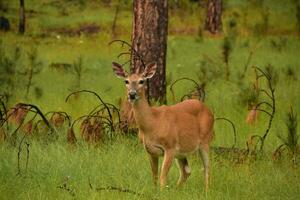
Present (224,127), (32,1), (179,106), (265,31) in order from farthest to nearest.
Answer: (32,1) → (265,31) → (224,127) → (179,106)

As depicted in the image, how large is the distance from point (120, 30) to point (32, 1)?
8787 mm

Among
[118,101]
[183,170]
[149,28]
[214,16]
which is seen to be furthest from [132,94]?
[214,16]

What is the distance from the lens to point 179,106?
9.17 meters

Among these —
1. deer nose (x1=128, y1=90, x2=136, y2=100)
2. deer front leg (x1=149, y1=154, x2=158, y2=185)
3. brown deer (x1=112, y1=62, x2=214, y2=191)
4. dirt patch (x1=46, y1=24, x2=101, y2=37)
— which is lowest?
deer front leg (x1=149, y1=154, x2=158, y2=185)

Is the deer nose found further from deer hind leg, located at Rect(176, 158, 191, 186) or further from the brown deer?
deer hind leg, located at Rect(176, 158, 191, 186)

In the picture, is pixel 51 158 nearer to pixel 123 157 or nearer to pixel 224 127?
pixel 123 157

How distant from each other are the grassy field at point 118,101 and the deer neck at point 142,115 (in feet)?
1.88

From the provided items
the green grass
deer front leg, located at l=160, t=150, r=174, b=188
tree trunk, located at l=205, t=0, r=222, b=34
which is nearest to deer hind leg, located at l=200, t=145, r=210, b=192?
the green grass

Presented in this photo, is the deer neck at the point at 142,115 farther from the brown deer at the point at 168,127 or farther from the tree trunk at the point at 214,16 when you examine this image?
the tree trunk at the point at 214,16

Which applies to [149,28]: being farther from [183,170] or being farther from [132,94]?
[132,94]

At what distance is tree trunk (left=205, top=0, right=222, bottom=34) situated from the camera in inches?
1188

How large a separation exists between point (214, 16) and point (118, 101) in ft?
57.6

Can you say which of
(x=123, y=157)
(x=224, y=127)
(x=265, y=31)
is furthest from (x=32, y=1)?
(x=123, y=157)

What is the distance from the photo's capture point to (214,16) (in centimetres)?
3031
